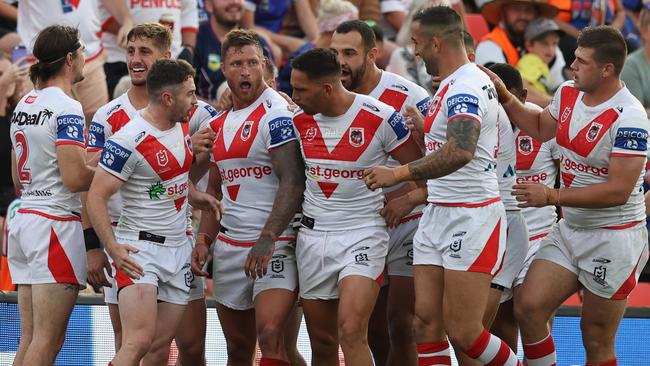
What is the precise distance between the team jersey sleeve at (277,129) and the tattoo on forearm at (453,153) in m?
1.10

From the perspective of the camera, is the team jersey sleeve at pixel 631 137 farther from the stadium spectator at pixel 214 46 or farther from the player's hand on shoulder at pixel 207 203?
the stadium spectator at pixel 214 46

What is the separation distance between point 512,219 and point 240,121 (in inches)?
78.1

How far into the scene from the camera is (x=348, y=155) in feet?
26.0

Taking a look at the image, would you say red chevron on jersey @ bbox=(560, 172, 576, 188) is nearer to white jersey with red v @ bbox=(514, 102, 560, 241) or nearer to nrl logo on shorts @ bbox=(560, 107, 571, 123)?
nrl logo on shorts @ bbox=(560, 107, 571, 123)

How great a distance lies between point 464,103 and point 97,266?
8.72 ft

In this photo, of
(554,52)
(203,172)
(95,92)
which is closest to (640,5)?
(554,52)

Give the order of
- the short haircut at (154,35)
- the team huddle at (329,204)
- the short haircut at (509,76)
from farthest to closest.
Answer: the short haircut at (509,76) < the short haircut at (154,35) < the team huddle at (329,204)

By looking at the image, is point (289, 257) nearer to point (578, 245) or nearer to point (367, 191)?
point (367, 191)

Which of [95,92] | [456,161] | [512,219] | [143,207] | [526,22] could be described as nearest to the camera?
[456,161]

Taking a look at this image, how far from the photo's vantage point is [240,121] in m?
8.23

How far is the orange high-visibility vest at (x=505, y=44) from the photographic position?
12.4 metres

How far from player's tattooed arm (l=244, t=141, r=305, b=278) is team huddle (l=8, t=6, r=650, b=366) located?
15 millimetres

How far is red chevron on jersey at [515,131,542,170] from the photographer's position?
8.83 m

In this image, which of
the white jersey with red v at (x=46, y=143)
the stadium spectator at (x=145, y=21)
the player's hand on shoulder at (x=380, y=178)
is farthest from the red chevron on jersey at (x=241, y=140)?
the stadium spectator at (x=145, y=21)
